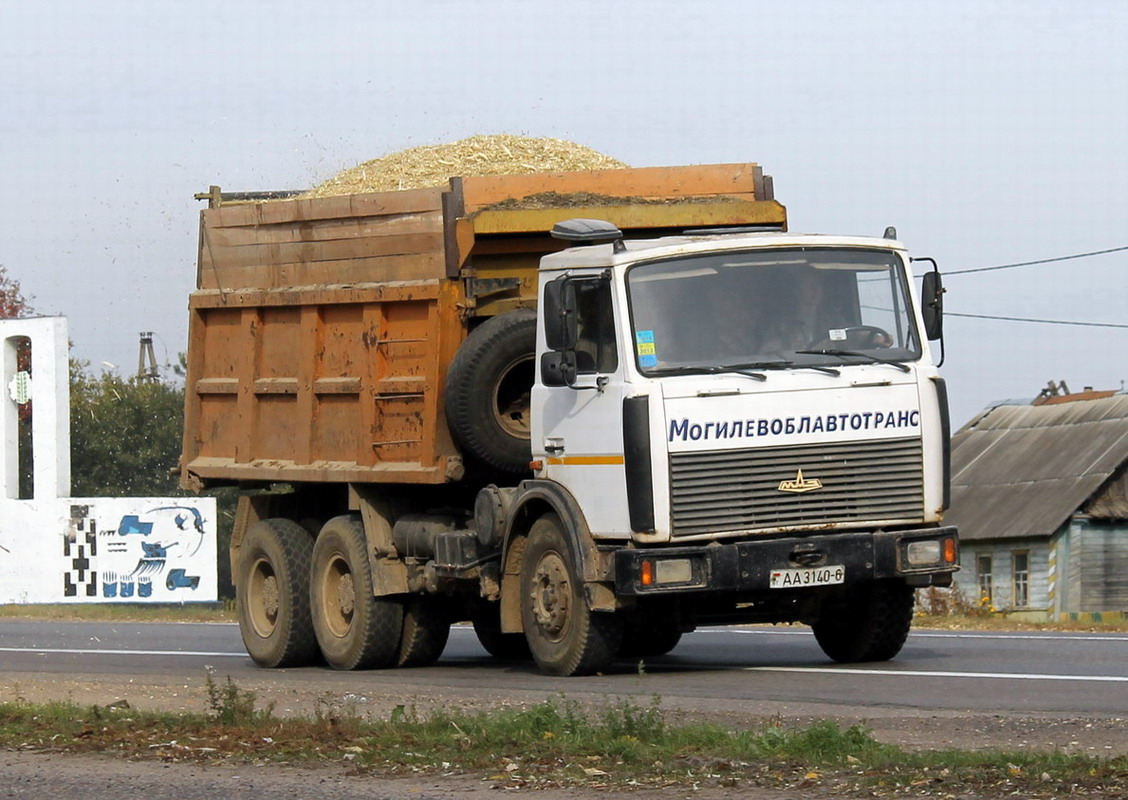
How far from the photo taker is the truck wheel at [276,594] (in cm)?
1563

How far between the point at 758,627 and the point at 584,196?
773 cm

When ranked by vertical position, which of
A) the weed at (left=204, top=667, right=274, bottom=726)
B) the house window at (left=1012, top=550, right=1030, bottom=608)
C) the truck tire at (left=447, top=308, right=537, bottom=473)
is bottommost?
the house window at (left=1012, top=550, right=1030, bottom=608)

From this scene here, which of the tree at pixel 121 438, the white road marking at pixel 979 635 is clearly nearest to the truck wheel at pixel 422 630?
the white road marking at pixel 979 635

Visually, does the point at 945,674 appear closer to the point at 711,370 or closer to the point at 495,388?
the point at 711,370

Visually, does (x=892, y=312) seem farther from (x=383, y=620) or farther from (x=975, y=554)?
(x=975, y=554)

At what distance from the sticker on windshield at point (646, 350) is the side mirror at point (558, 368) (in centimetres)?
49

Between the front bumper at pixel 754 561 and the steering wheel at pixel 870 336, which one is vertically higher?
the steering wheel at pixel 870 336

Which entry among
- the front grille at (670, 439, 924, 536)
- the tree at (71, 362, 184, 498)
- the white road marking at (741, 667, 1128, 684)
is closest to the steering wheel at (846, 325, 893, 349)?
the front grille at (670, 439, 924, 536)

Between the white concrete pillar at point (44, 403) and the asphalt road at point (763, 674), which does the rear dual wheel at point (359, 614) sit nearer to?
the asphalt road at point (763, 674)

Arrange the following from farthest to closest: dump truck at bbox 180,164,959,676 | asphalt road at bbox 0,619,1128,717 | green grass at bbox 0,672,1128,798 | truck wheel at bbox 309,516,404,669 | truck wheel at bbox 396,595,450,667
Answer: truck wheel at bbox 396,595,450,667 < truck wheel at bbox 309,516,404,669 < dump truck at bbox 180,164,959,676 < asphalt road at bbox 0,619,1128,717 < green grass at bbox 0,672,1128,798

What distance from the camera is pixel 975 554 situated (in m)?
49.3

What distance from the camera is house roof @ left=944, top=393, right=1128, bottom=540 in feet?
152

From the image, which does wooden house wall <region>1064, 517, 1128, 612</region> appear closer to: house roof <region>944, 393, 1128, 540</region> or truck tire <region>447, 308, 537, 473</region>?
house roof <region>944, 393, 1128, 540</region>

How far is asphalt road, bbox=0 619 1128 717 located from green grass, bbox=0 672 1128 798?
4.01 ft
